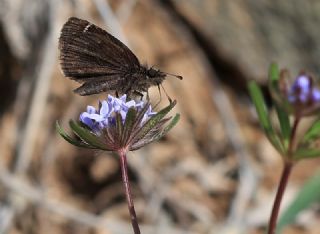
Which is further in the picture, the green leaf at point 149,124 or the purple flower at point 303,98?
the green leaf at point 149,124

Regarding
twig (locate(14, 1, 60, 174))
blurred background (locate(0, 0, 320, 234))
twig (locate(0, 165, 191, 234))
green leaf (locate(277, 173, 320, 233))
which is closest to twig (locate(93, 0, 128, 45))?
blurred background (locate(0, 0, 320, 234))

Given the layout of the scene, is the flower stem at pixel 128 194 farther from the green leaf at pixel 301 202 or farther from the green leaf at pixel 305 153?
the green leaf at pixel 301 202

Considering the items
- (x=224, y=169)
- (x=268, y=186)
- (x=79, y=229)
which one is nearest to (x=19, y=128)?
(x=79, y=229)

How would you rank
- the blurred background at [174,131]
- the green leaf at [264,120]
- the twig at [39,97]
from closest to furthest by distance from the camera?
the green leaf at [264,120] < the twig at [39,97] < the blurred background at [174,131]

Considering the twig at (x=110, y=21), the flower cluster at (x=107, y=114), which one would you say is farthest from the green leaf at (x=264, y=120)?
the twig at (x=110, y=21)

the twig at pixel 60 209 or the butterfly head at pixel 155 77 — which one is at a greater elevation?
the twig at pixel 60 209

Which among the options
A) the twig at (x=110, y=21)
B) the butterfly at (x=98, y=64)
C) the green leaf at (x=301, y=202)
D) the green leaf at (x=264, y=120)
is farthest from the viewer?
the twig at (x=110, y=21)

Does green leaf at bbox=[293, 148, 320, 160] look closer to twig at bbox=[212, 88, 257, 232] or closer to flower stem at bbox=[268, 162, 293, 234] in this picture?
flower stem at bbox=[268, 162, 293, 234]

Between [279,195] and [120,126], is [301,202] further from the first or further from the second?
[120,126]
